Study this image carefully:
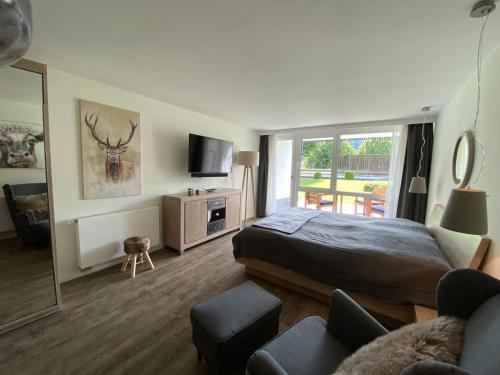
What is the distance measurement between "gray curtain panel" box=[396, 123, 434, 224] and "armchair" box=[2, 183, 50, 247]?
15.8 feet

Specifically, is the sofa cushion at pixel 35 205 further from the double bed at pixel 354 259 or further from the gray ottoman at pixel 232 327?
the double bed at pixel 354 259

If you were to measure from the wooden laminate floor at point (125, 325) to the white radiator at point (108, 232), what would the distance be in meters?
0.22

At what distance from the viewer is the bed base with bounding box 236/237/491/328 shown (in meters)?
1.45

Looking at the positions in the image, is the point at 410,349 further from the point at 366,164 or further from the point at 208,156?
the point at 366,164

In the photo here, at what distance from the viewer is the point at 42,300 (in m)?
1.84

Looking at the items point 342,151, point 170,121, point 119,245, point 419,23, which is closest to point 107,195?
point 119,245

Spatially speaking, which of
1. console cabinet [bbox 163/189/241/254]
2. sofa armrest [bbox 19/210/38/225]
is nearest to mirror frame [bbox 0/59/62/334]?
sofa armrest [bbox 19/210/38/225]

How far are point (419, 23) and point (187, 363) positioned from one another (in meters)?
2.67

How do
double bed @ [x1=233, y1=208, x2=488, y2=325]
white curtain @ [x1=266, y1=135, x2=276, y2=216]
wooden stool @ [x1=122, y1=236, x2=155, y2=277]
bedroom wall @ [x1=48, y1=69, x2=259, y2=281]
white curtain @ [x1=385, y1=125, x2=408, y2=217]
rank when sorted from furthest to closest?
white curtain @ [x1=266, y1=135, x2=276, y2=216] < white curtain @ [x1=385, y1=125, x2=408, y2=217] < wooden stool @ [x1=122, y1=236, x2=155, y2=277] < bedroom wall @ [x1=48, y1=69, x2=259, y2=281] < double bed @ [x1=233, y1=208, x2=488, y2=325]

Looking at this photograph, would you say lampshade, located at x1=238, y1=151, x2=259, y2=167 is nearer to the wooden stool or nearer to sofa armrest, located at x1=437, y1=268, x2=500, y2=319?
the wooden stool

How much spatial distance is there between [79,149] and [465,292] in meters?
3.24

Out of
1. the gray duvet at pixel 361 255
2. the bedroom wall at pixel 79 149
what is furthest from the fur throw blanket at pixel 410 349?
the bedroom wall at pixel 79 149

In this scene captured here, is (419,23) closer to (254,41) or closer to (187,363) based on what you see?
(254,41)

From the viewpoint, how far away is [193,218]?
10.3 feet
